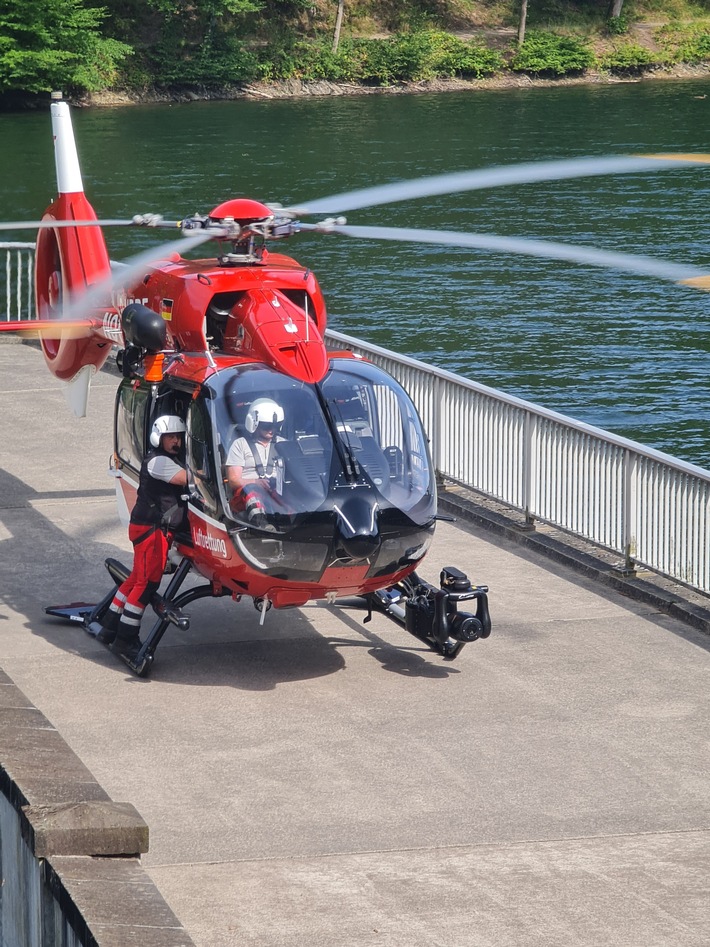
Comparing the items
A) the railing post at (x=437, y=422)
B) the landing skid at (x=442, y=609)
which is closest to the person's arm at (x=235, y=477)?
the landing skid at (x=442, y=609)

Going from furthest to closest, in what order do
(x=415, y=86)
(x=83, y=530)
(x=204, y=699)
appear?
(x=415, y=86) → (x=83, y=530) → (x=204, y=699)

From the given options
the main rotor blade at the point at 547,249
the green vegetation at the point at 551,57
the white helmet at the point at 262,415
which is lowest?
the white helmet at the point at 262,415

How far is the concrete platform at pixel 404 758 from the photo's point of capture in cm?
780

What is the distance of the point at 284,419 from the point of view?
1044 centimetres

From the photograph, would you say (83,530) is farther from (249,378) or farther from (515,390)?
(515,390)

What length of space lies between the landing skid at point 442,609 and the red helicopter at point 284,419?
0.5 inches

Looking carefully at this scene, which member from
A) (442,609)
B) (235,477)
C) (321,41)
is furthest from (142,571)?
(321,41)

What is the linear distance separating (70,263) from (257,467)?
5541 millimetres

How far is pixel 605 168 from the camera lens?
30.5 feet

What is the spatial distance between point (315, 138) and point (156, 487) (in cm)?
5295

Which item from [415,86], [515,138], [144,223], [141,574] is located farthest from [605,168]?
[415,86]

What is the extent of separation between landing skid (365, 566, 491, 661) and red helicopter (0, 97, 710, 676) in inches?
0.5

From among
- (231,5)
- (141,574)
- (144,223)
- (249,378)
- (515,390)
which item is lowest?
(515,390)

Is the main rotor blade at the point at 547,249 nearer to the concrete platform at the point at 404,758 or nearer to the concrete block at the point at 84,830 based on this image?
the concrete platform at the point at 404,758
